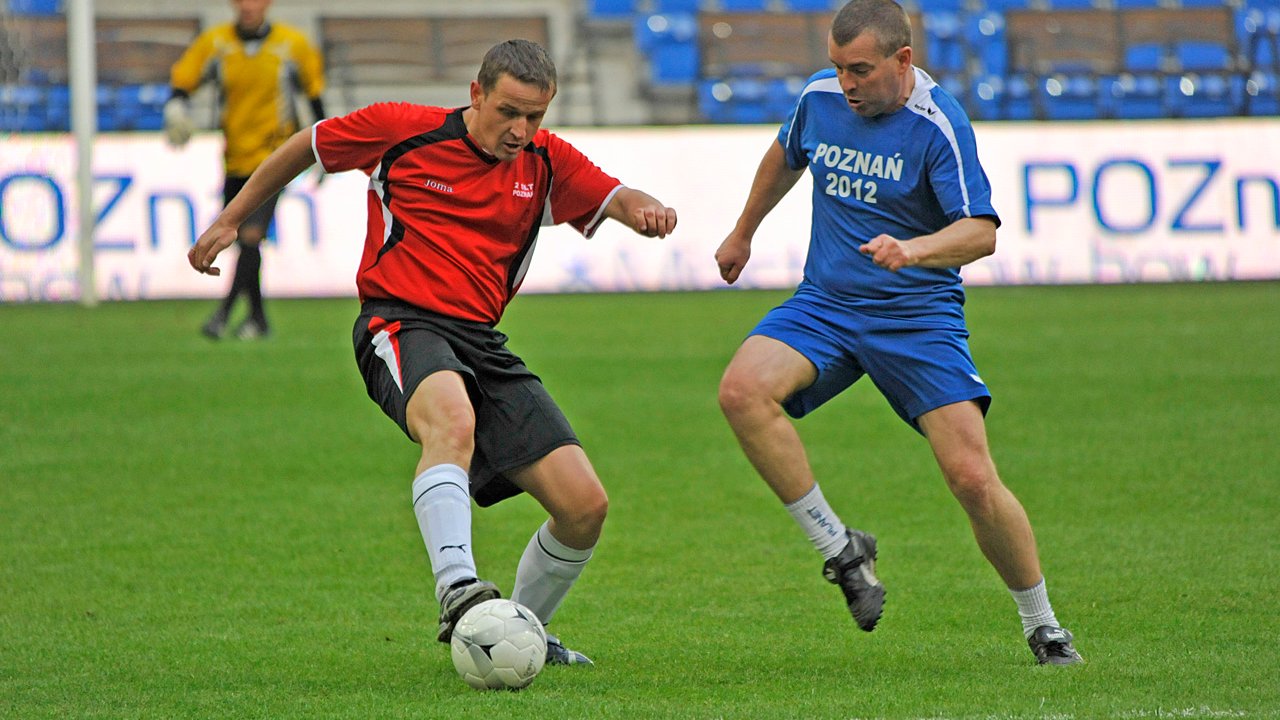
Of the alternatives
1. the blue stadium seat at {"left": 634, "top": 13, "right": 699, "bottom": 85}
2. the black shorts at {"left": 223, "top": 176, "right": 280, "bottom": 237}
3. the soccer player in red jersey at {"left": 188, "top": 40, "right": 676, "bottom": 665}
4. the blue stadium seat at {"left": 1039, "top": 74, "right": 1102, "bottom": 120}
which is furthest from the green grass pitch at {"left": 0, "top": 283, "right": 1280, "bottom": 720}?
the blue stadium seat at {"left": 634, "top": 13, "right": 699, "bottom": 85}

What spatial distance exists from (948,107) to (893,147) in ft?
0.63

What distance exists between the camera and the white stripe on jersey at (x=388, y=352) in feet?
15.5

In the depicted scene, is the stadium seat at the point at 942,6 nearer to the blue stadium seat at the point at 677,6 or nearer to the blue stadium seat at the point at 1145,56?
the blue stadium seat at the point at 1145,56

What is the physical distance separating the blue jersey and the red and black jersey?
89 centimetres

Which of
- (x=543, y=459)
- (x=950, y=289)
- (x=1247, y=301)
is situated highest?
(x=950, y=289)

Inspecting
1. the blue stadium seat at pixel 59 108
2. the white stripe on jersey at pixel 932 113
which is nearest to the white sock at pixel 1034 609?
the white stripe on jersey at pixel 932 113

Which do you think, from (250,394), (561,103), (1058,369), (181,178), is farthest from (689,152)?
(250,394)

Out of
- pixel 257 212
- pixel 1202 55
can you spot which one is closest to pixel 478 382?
pixel 257 212

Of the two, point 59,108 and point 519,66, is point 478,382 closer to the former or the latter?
point 519,66

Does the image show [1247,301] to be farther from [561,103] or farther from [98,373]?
[98,373]

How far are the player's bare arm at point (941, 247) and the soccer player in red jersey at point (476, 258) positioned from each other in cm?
83

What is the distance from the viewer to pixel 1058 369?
11312 millimetres

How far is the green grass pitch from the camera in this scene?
A: 4.47 metres

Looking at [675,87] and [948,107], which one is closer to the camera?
[948,107]
